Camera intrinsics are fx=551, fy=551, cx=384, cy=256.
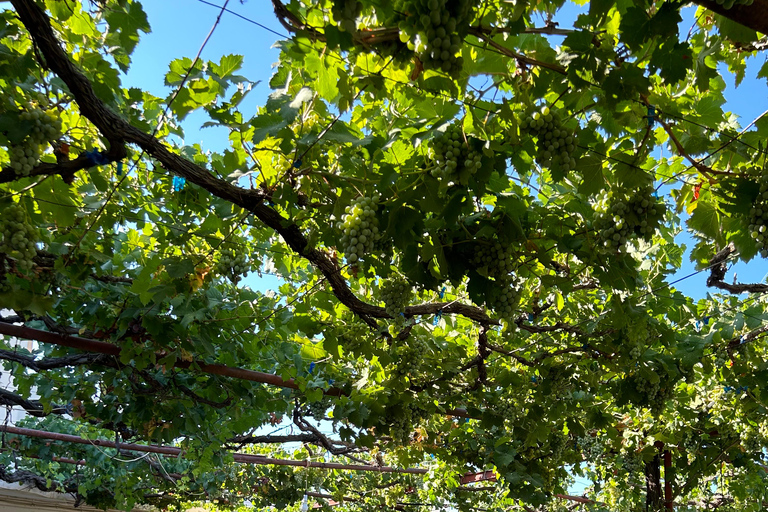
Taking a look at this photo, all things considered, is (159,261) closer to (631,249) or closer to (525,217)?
(525,217)

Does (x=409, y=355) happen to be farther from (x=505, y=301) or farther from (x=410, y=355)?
(x=505, y=301)

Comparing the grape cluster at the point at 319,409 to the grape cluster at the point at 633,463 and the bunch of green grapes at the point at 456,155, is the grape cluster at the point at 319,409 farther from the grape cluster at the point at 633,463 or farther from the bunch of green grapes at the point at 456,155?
the grape cluster at the point at 633,463

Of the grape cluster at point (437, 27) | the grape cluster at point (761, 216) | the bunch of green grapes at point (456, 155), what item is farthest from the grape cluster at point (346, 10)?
the grape cluster at point (761, 216)

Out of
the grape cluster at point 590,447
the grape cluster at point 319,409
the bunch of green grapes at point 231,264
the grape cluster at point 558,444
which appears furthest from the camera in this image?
the grape cluster at point 590,447

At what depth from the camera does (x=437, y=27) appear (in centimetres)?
119

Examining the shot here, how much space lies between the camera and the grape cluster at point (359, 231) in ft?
5.84

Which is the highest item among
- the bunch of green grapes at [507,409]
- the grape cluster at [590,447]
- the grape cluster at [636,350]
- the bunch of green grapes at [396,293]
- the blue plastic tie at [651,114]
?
the grape cluster at [590,447]

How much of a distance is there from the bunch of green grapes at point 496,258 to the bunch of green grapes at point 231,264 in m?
1.20

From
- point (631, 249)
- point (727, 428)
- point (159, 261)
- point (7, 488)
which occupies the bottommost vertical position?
point (7, 488)

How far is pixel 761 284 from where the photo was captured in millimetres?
3156

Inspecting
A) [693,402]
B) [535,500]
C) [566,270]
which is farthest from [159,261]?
[693,402]

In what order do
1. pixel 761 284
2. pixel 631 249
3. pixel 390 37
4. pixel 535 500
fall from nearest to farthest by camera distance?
1. pixel 390 37
2. pixel 761 284
3. pixel 631 249
4. pixel 535 500

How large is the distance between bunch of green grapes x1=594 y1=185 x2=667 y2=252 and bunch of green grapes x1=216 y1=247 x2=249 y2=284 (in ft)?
5.35

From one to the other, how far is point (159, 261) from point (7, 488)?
28.4 ft
